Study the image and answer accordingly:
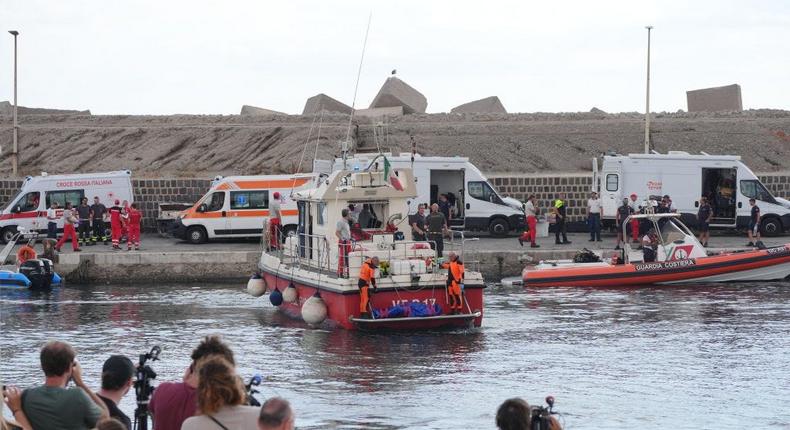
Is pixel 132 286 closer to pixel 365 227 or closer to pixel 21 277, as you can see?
pixel 21 277

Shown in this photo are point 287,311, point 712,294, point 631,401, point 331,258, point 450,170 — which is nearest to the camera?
point 631,401

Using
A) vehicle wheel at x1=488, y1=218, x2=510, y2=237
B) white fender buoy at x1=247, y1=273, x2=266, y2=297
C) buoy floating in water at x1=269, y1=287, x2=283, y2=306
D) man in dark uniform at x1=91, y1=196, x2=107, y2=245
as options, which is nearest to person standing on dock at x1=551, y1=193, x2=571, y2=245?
vehicle wheel at x1=488, y1=218, x2=510, y2=237

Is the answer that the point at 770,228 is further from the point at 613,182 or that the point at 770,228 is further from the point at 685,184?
the point at 613,182

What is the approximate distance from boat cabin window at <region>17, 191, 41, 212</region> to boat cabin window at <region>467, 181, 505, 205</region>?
34.5 feet

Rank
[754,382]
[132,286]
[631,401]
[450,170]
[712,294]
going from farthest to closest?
1. [450,170]
2. [132,286]
3. [712,294]
4. [754,382]
5. [631,401]

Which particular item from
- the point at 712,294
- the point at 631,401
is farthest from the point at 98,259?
the point at 631,401

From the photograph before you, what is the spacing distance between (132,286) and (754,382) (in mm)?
15925

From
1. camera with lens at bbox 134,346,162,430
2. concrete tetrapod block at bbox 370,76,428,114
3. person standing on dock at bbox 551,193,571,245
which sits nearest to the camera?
camera with lens at bbox 134,346,162,430

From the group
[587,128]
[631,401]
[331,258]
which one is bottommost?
[631,401]

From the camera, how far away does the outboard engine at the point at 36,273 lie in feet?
89.9

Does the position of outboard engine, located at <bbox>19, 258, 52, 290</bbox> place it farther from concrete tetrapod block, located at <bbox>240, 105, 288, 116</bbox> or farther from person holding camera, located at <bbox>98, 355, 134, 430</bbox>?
concrete tetrapod block, located at <bbox>240, 105, 288, 116</bbox>

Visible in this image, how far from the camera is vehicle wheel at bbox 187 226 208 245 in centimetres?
3172

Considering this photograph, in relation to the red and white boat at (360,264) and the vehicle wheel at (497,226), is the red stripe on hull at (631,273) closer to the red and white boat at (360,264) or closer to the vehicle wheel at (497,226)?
the red and white boat at (360,264)

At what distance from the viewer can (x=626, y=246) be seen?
27281mm
